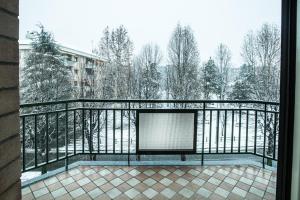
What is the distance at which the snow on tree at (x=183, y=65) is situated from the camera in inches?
696

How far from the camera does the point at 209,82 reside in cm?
1814

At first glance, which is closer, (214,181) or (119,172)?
(214,181)

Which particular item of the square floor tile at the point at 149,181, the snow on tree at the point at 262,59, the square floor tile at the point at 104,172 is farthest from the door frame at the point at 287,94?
the snow on tree at the point at 262,59

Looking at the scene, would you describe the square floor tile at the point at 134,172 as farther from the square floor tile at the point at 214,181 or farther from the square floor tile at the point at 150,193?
the square floor tile at the point at 214,181

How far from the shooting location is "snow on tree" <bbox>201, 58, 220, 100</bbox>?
18016 millimetres

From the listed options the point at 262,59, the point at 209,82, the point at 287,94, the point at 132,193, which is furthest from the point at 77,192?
the point at 262,59

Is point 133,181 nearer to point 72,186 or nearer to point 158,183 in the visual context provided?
point 158,183

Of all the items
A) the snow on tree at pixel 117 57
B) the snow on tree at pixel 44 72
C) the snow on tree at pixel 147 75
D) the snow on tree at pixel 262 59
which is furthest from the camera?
the snow on tree at pixel 147 75

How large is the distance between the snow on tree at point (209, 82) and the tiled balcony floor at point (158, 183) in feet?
51.7

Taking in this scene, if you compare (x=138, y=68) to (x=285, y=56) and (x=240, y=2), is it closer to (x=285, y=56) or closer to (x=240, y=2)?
(x=240, y=2)

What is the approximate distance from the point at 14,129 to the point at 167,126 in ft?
7.64

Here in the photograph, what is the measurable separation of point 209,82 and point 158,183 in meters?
16.9

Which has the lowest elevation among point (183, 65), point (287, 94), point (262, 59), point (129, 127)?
point (129, 127)

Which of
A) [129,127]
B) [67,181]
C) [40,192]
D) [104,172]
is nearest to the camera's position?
[40,192]
